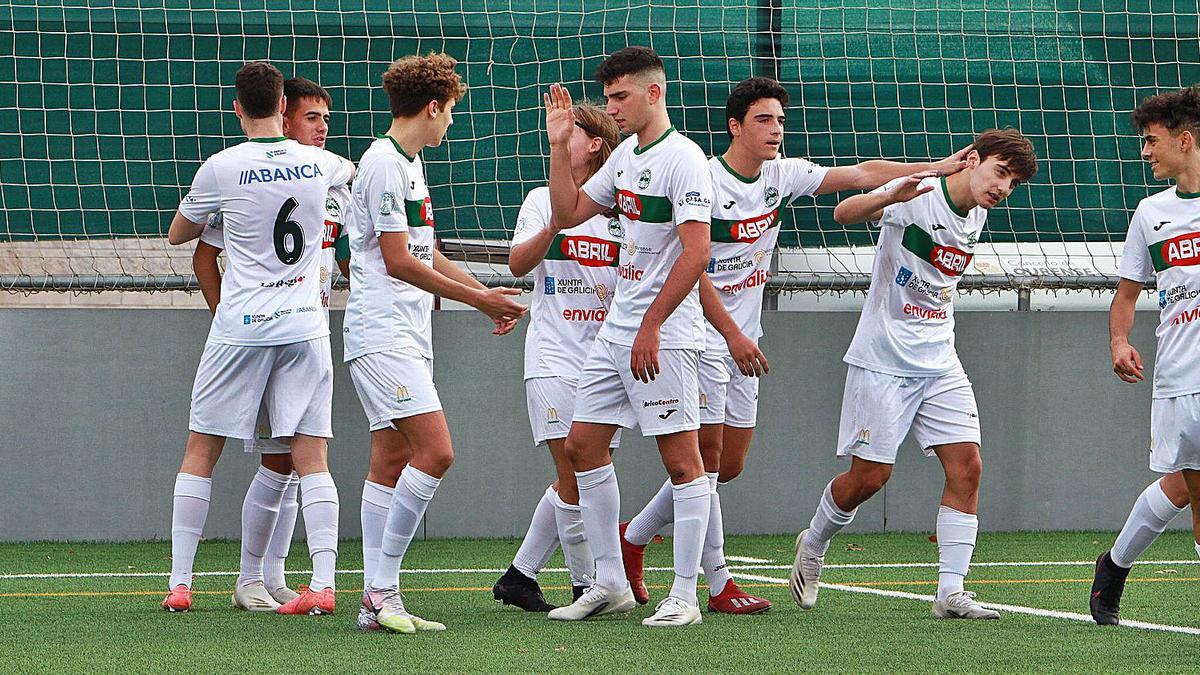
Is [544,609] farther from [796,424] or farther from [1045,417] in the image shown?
[1045,417]

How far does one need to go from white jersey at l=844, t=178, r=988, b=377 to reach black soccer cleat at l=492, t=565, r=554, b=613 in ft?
5.17

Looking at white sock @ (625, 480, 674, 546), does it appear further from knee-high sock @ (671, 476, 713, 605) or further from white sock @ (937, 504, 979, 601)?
white sock @ (937, 504, 979, 601)

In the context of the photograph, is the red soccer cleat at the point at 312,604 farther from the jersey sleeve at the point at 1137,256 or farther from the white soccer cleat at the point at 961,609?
the jersey sleeve at the point at 1137,256

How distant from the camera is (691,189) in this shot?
5.38 meters

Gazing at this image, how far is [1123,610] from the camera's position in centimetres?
621

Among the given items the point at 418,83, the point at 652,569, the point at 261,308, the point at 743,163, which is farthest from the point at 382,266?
the point at 652,569

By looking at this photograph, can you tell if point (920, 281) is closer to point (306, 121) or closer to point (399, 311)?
point (399, 311)

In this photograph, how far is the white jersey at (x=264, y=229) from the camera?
6.07 metres

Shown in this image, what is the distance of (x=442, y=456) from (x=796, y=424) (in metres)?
4.66

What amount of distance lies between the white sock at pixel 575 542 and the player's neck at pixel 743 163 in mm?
1444

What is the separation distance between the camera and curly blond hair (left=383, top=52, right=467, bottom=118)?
17.9ft

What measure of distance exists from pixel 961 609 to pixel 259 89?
3.24 metres

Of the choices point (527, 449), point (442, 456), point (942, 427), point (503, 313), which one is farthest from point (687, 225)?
point (527, 449)

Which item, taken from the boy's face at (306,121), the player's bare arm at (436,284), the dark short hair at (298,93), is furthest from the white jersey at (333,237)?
the player's bare arm at (436,284)
